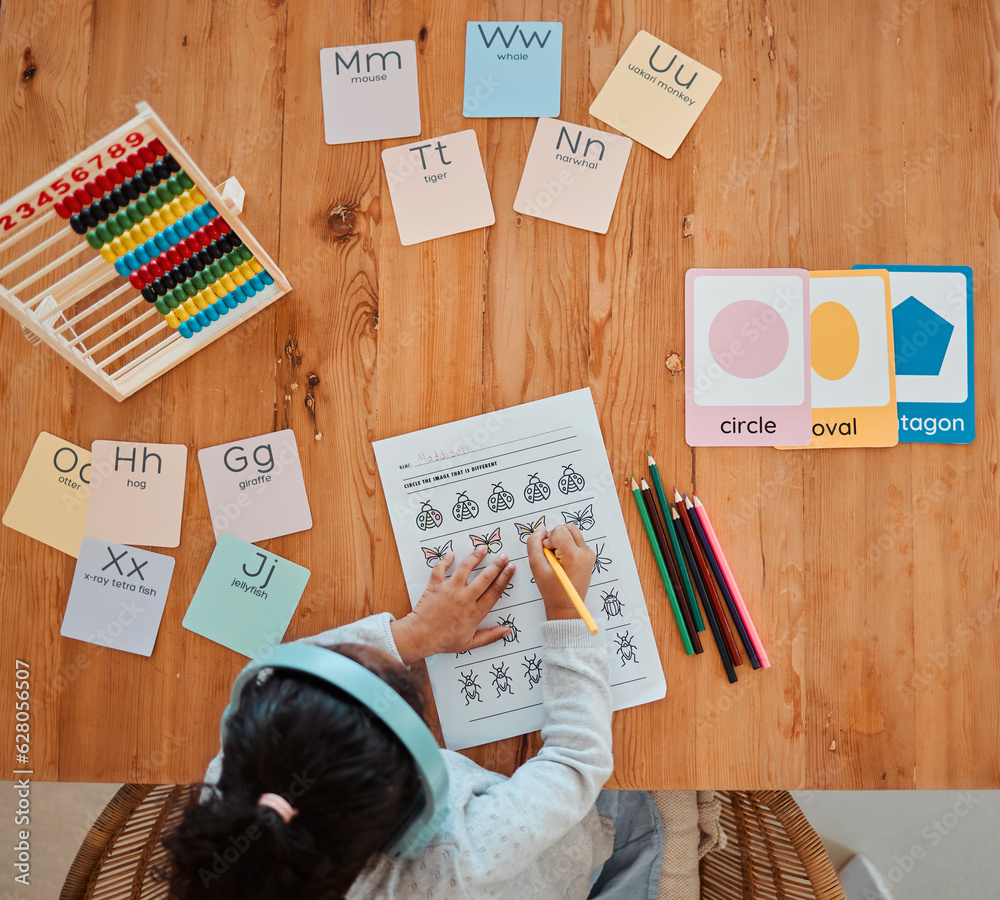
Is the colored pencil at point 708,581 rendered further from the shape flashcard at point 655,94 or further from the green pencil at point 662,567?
the shape flashcard at point 655,94

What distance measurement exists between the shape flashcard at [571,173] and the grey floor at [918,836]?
49.6 inches

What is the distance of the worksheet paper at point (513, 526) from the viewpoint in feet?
2.80

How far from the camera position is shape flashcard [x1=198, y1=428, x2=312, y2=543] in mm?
886

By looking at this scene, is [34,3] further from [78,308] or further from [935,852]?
[935,852]

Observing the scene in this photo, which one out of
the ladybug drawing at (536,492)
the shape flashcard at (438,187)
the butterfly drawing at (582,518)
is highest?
the shape flashcard at (438,187)

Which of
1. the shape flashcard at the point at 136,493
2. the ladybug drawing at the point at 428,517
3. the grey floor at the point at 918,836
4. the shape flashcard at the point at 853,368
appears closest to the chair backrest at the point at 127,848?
the shape flashcard at the point at 136,493

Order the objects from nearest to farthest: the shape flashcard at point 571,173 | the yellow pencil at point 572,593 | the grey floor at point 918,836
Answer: the yellow pencil at point 572,593 < the shape flashcard at point 571,173 < the grey floor at point 918,836

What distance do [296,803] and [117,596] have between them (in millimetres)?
→ 429

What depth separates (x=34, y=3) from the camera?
0.92 metres

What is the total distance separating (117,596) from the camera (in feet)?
2.89

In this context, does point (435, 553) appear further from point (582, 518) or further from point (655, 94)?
point (655, 94)

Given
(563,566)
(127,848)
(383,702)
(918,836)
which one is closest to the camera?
(383,702)

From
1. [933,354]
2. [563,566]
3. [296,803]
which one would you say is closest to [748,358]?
[933,354]

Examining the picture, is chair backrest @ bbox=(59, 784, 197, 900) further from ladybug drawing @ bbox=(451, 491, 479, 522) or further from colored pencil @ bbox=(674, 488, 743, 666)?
colored pencil @ bbox=(674, 488, 743, 666)
